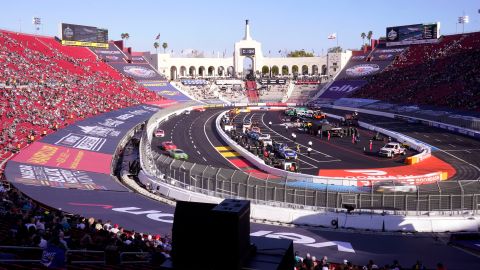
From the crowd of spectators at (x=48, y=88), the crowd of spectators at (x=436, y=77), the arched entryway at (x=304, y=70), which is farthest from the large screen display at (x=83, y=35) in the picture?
the crowd of spectators at (x=436, y=77)

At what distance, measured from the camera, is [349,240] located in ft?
60.9

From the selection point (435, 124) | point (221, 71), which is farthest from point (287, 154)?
point (221, 71)

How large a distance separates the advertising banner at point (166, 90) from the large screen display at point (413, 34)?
50.2 meters

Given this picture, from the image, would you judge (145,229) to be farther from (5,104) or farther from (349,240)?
(5,104)

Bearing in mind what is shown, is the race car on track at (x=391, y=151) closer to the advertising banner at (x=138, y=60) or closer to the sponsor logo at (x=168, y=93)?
the sponsor logo at (x=168, y=93)

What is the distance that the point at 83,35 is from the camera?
102 metres

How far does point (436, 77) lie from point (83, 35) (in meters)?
71.3

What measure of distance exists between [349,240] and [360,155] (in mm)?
24533

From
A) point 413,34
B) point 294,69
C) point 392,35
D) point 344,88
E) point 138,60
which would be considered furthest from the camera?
point 294,69

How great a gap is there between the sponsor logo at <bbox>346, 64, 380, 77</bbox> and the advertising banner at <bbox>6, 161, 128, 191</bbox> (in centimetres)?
8413

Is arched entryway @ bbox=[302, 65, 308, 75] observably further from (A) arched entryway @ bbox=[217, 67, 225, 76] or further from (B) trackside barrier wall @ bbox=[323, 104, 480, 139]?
(B) trackside barrier wall @ bbox=[323, 104, 480, 139]

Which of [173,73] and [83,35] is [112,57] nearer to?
[83,35]

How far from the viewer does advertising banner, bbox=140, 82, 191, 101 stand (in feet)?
324

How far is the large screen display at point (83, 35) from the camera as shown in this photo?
97.5 meters
